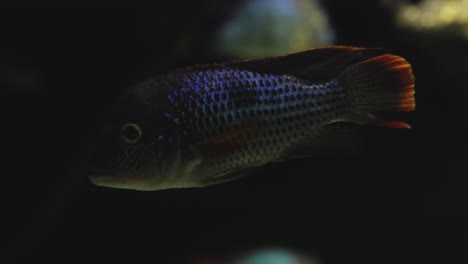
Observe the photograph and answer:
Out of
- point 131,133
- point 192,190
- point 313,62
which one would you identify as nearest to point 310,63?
point 313,62

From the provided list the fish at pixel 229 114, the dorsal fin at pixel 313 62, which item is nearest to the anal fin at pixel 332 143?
the fish at pixel 229 114

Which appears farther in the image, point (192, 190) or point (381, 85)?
point (192, 190)

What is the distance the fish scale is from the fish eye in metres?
0.09

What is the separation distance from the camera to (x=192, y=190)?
11.8 ft

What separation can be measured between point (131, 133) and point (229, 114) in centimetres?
22

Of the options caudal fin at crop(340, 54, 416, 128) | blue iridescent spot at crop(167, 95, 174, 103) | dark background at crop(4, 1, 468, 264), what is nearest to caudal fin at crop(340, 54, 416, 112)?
caudal fin at crop(340, 54, 416, 128)

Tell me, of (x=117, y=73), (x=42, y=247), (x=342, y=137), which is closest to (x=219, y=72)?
(x=342, y=137)

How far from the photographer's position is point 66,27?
3.83m

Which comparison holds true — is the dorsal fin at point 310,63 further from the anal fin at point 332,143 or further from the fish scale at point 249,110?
the anal fin at point 332,143

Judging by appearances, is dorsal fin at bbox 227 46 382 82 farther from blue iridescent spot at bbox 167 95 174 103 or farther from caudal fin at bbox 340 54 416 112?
blue iridescent spot at bbox 167 95 174 103

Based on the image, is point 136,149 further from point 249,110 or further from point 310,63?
point 310,63

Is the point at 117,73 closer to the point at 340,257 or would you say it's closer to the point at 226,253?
the point at 226,253

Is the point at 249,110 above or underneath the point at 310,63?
underneath

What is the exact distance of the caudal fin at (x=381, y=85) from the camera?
3.57ft
